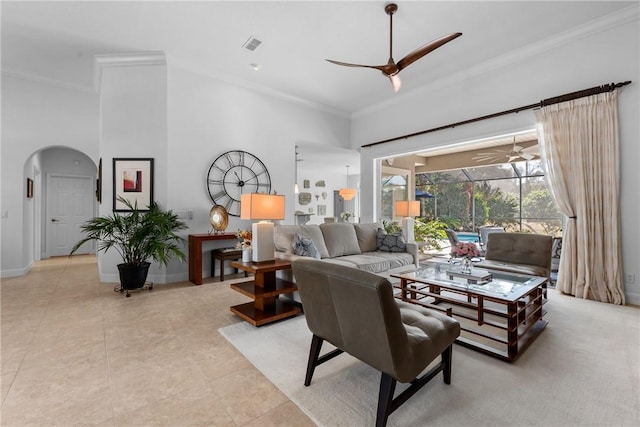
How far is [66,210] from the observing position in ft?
22.1

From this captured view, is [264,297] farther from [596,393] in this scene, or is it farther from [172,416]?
[596,393]

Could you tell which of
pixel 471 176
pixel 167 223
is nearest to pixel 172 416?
pixel 167 223

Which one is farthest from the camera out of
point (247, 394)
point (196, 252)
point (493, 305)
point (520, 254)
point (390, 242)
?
point (390, 242)

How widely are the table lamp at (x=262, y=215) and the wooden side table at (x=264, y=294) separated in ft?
0.37

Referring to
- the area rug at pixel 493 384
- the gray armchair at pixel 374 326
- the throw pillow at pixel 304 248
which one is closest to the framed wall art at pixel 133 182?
the throw pillow at pixel 304 248

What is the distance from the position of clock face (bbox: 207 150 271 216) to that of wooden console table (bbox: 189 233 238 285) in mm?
660

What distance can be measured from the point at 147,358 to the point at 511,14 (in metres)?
4.95

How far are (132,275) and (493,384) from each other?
3974mm

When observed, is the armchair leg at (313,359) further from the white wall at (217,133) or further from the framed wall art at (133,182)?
the framed wall art at (133,182)

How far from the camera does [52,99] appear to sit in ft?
16.4

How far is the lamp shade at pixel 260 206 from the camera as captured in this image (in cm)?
276

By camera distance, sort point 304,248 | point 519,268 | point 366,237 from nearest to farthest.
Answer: point 519,268 → point 304,248 → point 366,237

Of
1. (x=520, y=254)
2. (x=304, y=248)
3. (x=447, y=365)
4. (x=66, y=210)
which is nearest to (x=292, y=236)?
(x=304, y=248)

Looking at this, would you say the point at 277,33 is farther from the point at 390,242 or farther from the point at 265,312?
the point at 265,312
